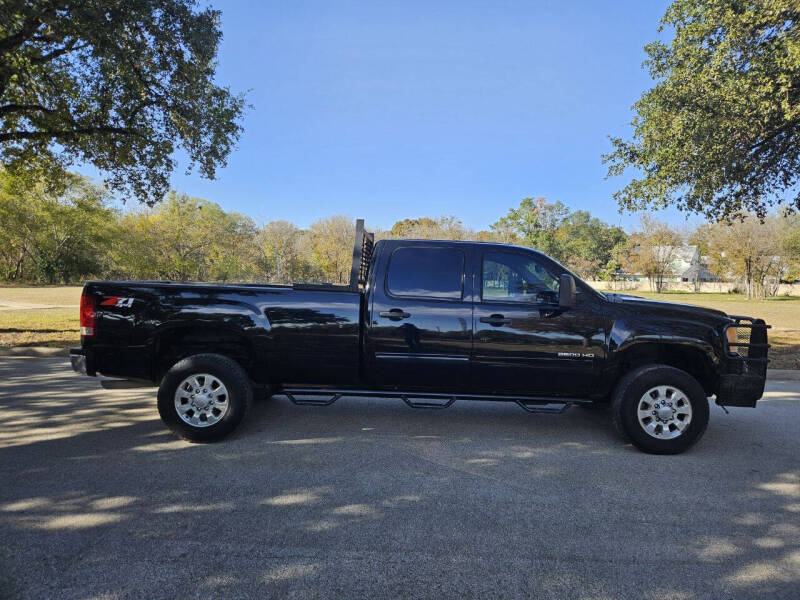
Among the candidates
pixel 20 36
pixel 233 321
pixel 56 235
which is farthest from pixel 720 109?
pixel 56 235

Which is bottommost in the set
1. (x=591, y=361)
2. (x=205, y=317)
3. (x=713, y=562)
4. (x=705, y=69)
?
(x=713, y=562)

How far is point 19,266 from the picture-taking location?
43656 mm

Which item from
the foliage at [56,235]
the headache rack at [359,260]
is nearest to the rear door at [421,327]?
the headache rack at [359,260]

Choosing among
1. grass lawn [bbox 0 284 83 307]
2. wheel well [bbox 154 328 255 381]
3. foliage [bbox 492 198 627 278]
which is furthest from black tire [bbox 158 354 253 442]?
foliage [bbox 492 198 627 278]

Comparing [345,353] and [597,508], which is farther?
[345,353]

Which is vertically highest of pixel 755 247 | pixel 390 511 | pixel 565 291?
pixel 755 247

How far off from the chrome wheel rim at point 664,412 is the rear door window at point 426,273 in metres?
2.05

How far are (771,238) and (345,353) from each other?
4430cm

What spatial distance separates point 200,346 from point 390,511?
8.93 feet

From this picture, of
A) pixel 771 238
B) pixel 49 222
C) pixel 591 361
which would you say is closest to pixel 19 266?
pixel 49 222

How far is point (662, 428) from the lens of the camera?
13.7 ft

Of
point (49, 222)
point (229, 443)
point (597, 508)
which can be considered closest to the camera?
point (597, 508)

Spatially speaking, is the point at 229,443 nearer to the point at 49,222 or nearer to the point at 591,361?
the point at 591,361

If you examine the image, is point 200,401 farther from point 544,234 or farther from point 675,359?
point 544,234
